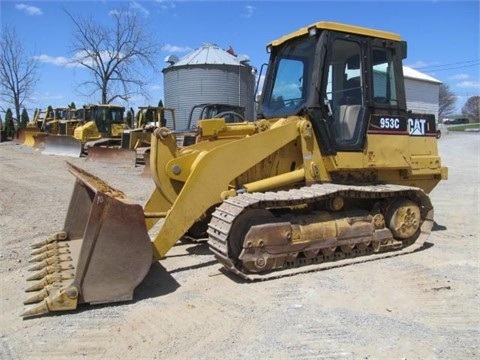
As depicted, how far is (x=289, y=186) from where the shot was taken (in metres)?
5.77

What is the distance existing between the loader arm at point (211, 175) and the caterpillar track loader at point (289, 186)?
1 cm

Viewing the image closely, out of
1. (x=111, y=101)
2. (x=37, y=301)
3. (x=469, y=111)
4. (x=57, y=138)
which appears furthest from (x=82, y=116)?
(x=469, y=111)

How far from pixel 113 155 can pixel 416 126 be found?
528 inches

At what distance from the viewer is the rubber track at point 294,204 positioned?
16.0 ft

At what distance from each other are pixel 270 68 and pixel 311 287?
3.22 meters

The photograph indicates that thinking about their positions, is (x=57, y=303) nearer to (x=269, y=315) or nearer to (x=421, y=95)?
(x=269, y=315)

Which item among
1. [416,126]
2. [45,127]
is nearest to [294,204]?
[416,126]

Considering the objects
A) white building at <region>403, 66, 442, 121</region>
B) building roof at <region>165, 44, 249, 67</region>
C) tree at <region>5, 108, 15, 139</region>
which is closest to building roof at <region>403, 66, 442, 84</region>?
white building at <region>403, 66, 442, 121</region>

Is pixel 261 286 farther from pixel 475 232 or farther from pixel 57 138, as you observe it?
pixel 57 138

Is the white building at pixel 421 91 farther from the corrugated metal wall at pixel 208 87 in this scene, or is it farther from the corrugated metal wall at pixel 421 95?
the corrugated metal wall at pixel 208 87

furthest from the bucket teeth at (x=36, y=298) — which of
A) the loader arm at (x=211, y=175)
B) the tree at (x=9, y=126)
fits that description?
the tree at (x=9, y=126)

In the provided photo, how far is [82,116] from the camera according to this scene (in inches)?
994

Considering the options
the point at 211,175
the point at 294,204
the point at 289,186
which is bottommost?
the point at 294,204

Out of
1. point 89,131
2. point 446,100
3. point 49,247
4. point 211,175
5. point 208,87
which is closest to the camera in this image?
point 211,175
